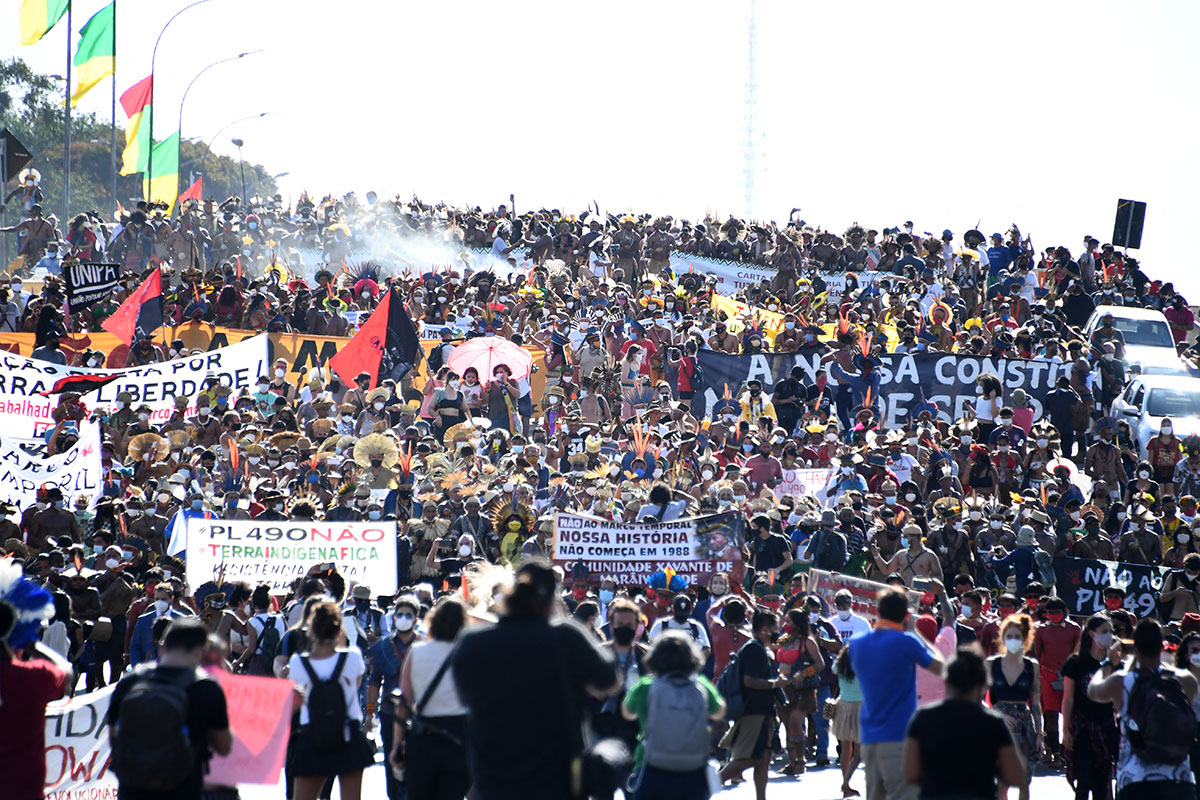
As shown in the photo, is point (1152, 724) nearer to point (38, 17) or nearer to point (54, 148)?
point (38, 17)

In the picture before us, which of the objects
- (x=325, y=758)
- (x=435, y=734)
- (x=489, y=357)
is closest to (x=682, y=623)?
(x=325, y=758)

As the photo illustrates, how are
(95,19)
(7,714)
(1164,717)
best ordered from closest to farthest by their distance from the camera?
(7,714)
(1164,717)
(95,19)

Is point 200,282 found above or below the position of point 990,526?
above

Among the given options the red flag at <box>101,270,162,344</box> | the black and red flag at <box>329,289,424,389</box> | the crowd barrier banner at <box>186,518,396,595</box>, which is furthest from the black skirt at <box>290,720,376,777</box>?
the red flag at <box>101,270,162,344</box>

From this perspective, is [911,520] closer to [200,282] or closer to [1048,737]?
[1048,737]

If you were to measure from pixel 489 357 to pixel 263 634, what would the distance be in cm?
1188

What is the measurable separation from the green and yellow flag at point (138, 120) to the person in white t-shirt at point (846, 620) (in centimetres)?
3614

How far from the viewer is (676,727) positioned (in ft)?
23.6

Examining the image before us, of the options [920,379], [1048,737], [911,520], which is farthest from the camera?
[920,379]

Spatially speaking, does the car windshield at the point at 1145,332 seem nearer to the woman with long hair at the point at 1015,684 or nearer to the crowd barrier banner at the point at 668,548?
the crowd barrier banner at the point at 668,548

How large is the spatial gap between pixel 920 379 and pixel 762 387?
2.45 meters

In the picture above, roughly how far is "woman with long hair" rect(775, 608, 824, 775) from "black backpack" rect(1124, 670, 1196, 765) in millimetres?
4549

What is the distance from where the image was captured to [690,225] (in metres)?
37.0

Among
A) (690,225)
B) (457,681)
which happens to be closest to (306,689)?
(457,681)
